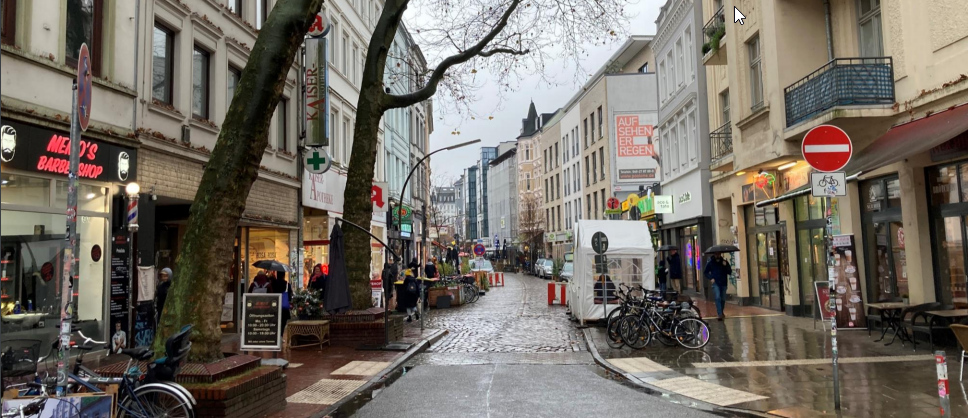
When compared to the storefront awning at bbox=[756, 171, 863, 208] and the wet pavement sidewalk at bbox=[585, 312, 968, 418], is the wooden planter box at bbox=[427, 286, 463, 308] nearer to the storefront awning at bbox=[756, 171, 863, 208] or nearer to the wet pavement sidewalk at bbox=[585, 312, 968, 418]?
the wet pavement sidewalk at bbox=[585, 312, 968, 418]

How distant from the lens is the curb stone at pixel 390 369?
8344mm

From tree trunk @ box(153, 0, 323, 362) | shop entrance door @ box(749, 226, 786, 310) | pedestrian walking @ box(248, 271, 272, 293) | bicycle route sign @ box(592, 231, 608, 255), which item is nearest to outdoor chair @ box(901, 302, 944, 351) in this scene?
bicycle route sign @ box(592, 231, 608, 255)

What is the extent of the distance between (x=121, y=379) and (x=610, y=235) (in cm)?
1318

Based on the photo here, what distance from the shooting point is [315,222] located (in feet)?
82.6

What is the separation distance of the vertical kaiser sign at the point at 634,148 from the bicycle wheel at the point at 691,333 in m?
33.7

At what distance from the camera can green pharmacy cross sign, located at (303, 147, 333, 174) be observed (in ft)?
71.2

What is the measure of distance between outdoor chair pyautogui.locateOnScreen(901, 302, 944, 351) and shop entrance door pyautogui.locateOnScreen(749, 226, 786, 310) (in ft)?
21.8

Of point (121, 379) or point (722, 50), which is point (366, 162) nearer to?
point (121, 379)

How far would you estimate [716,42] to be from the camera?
20.5 meters

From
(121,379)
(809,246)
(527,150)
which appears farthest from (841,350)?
(527,150)

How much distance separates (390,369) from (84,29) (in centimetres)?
750

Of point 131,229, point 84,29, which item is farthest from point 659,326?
point 84,29

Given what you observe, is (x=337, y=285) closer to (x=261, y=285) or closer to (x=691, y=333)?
(x=261, y=285)

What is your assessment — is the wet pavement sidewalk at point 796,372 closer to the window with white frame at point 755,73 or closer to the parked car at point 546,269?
the window with white frame at point 755,73
